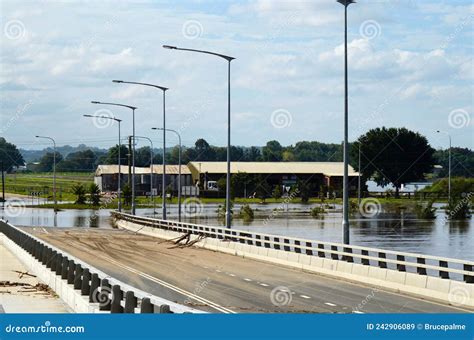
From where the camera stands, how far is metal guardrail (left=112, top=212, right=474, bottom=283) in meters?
31.0

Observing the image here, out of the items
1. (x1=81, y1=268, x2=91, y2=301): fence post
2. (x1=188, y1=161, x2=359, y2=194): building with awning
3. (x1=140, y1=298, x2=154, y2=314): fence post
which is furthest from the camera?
(x1=188, y1=161, x2=359, y2=194): building with awning

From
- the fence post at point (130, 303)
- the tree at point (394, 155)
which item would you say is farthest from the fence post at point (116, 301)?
the tree at point (394, 155)

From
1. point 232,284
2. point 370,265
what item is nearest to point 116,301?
point 232,284

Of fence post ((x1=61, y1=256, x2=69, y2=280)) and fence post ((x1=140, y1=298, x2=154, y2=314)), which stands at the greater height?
fence post ((x1=140, y1=298, x2=154, y2=314))

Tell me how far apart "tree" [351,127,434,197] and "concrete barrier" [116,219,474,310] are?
116 metres

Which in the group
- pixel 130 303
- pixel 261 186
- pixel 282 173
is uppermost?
pixel 282 173

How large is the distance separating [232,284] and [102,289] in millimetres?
11742

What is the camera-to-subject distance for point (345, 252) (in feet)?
126

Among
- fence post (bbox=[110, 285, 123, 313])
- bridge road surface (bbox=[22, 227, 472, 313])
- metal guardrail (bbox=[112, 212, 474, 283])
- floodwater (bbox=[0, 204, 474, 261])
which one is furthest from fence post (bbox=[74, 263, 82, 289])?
floodwater (bbox=[0, 204, 474, 261])

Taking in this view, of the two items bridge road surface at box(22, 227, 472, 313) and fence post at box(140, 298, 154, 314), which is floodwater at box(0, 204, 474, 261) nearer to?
bridge road surface at box(22, 227, 472, 313)

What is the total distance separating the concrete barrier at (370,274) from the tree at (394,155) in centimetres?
11590

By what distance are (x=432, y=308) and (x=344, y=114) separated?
13.6 meters

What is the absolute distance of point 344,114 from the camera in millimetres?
39938

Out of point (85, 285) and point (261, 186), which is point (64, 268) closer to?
point (85, 285)
